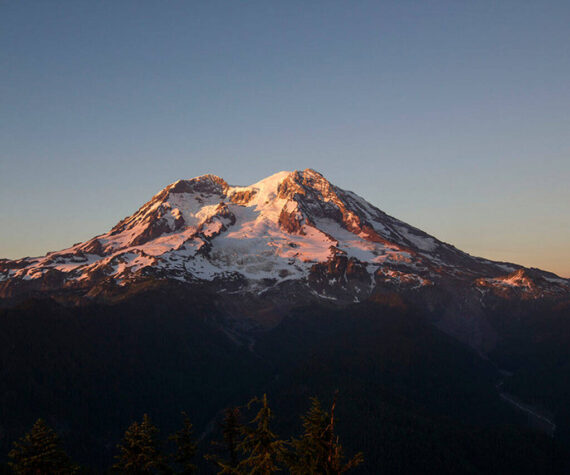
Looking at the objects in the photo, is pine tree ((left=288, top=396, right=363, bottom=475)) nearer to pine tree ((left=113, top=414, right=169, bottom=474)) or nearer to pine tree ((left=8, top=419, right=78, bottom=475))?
pine tree ((left=113, top=414, right=169, bottom=474))

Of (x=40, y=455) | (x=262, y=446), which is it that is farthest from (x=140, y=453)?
(x=262, y=446)

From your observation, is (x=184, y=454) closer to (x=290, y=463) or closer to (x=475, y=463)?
(x=290, y=463)

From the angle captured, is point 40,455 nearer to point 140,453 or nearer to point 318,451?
point 140,453

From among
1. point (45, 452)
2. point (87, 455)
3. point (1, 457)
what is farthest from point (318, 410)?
point (87, 455)

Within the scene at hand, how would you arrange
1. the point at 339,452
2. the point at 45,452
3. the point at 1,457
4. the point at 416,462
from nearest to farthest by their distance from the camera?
1. the point at 339,452
2. the point at 45,452
3. the point at 1,457
4. the point at 416,462

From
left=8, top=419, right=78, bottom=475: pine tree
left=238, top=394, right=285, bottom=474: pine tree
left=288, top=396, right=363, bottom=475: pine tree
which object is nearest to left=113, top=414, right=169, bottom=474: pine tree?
left=8, top=419, right=78, bottom=475: pine tree

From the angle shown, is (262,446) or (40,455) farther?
(40,455)

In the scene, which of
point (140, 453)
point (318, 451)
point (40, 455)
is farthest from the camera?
point (140, 453)

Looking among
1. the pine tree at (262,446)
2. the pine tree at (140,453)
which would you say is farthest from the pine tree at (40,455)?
the pine tree at (262,446)
